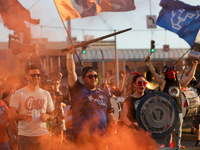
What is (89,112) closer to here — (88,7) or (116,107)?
(88,7)

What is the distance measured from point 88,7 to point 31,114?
2.27m

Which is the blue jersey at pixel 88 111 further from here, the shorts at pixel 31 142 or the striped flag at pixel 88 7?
the striped flag at pixel 88 7

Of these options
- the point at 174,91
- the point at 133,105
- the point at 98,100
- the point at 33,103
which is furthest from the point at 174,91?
the point at 33,103

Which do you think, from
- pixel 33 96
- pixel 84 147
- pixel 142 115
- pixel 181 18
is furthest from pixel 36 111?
pixel 181 18

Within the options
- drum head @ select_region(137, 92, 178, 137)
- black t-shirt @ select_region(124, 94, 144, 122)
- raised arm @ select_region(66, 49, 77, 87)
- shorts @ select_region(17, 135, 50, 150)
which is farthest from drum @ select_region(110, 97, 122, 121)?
raised arm @ select_region(66, 49, 77, 87)

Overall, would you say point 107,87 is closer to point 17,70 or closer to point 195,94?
point 195,94

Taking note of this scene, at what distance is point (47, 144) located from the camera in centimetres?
446

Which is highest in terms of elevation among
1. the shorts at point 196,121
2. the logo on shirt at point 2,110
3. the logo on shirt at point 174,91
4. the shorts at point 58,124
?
the logo on shirt at point 174,91

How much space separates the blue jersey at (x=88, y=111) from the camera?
411 centimetres

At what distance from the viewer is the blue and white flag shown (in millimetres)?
8625

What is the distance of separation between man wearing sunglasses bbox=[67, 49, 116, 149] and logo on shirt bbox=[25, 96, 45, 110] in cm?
47

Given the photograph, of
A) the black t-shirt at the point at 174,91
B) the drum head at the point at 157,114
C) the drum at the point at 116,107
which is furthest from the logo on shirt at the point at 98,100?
the drum at the point at 116,107

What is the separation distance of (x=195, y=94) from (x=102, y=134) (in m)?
4.73

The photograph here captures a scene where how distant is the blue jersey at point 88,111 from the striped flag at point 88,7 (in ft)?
4.72
